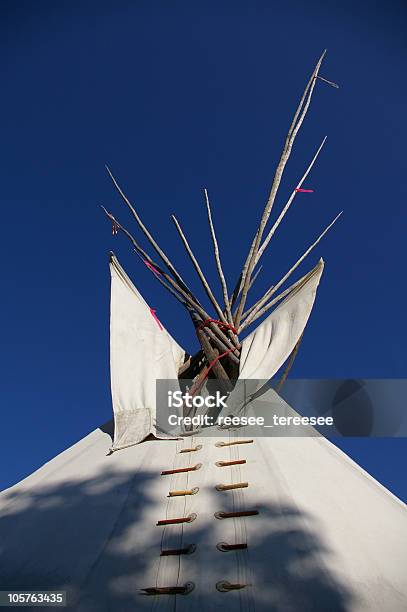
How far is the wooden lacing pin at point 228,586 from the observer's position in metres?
1.24

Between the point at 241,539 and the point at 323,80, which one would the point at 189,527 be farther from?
the point at 323,80

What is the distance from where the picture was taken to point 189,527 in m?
1.56

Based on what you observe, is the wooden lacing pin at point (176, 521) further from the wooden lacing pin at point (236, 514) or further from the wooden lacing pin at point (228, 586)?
the wooden lacing pin at point (228, 586)

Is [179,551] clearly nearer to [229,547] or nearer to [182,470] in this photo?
[229,547]

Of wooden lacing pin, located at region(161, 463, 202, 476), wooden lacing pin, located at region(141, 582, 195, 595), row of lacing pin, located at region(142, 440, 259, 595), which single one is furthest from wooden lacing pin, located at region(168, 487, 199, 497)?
wooden lacing pin, located at region(141, 582, 195, 595)

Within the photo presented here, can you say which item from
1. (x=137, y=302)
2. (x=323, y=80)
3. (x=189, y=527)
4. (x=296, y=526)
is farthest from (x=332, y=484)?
(x=323, y=80)

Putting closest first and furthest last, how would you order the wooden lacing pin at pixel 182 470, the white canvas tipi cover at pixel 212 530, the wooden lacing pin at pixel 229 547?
the white canvas tipi cover at pixel 212 530 < the wooden lacing pin at pixel 229 547 < the wooden lacing pin at pixel 182 470

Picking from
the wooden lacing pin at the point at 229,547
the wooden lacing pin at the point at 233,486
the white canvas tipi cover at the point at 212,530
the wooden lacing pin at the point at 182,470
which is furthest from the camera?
the wooden lacing pin at the point at 182,470

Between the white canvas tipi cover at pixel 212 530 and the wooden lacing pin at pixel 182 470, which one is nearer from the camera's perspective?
the white canvas tipi cover at pixel 212 530

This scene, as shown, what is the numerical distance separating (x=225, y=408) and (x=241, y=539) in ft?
3.33

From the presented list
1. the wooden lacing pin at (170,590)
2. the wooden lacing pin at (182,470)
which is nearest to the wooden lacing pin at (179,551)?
the wooden lacing pin at (170,590)

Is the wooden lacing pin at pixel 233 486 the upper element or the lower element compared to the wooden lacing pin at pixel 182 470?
lower

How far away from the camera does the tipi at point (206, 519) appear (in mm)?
1237

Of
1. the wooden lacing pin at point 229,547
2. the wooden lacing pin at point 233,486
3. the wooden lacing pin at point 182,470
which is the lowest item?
the wooden lacing pin at point 229,547
